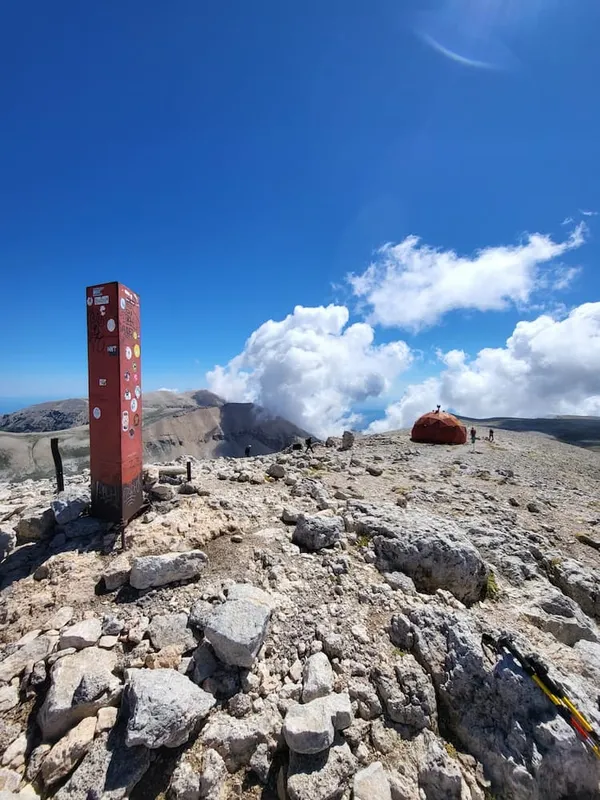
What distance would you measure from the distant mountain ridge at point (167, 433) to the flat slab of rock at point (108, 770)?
157 ft

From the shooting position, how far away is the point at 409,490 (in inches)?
426

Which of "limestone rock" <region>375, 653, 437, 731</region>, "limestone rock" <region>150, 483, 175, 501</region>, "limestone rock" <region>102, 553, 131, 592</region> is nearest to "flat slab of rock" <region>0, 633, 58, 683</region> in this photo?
"limestone rock" <region>102, 553, 131, 592</region>

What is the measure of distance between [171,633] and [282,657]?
4.58 feet

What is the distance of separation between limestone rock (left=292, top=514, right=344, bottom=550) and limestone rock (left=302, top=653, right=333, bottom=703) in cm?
214

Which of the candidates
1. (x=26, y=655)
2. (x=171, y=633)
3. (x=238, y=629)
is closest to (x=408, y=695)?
(x=238, y=629)

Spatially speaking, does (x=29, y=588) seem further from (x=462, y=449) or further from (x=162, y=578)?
(x=462, y=449)

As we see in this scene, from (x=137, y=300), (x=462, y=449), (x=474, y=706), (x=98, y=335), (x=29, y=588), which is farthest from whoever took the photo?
(x=462, y=449)

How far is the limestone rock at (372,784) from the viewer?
3.09 metres

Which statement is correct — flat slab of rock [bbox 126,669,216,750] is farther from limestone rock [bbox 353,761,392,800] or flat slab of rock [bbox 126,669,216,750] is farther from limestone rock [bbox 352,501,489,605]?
limestone rock [bbox 352,501,489,605]

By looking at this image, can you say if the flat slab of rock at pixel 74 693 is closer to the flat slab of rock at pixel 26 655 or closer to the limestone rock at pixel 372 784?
the flat slab of rock at pixel 26 655

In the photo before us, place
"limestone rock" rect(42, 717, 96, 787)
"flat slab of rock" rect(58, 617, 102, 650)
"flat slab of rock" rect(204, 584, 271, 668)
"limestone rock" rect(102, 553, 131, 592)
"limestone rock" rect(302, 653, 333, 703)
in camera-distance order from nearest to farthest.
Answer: "limestone rock" rect(42, 717, 96, 787), "limestone rock" rect(302, 653, 333, 703), "flat slab of rock" rect(204, 584, 271, 668), "flat slab of rock" rect(58, 617, 102, 650), "limestone rock" rect(102, 553, 131, 592)

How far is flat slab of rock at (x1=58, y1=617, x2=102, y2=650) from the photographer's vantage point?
4.10m

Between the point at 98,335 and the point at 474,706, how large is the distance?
25.5ft

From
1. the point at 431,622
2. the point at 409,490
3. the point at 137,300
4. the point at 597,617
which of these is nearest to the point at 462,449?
the point at 409,490
